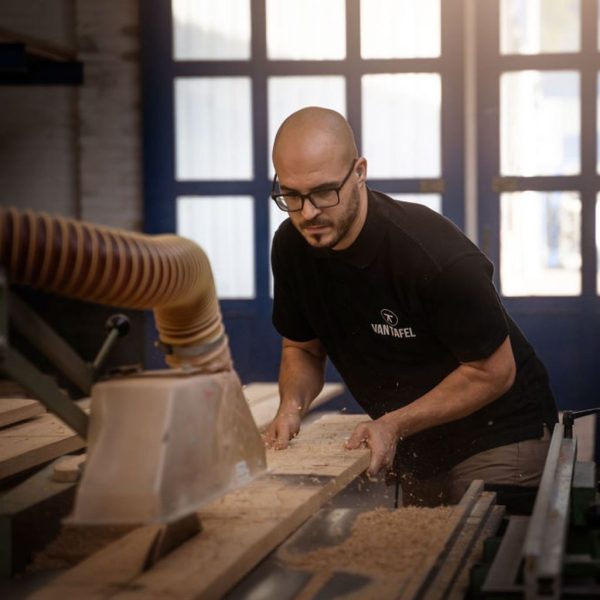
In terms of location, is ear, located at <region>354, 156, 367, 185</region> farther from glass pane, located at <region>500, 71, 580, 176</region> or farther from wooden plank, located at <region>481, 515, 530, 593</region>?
glass pane, located at <region>500, 71, 580, 176</region>

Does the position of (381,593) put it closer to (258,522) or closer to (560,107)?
(258,522)

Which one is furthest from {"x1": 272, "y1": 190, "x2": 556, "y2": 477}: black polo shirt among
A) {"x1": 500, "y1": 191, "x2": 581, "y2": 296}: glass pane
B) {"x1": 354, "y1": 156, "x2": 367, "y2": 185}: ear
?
{"x1": 500, "y1": 191, "x2": 581, "y2": 296}: glass pane

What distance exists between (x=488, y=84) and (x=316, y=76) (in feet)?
3.06

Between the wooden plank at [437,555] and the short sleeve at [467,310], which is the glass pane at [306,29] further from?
the wooden plank at [437,555]

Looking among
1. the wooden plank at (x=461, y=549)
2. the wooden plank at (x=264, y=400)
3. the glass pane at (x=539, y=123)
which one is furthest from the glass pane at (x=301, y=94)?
the wooden plank at (x=461, y=549)

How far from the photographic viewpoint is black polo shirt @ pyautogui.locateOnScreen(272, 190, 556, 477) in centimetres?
275

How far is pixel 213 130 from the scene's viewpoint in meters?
6.09

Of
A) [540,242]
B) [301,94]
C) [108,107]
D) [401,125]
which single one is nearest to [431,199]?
[401,125]

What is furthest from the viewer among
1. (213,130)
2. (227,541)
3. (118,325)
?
(213,130)

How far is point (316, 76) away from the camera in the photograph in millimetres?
5969

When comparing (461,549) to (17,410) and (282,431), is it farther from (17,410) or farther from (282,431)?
(17,410)

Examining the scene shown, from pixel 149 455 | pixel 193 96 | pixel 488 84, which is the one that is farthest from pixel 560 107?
pixel 149 455

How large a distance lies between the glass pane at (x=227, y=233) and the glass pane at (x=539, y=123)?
4.76ft

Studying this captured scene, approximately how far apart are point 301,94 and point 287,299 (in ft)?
10.1
